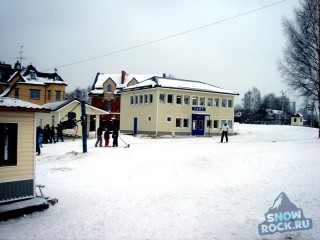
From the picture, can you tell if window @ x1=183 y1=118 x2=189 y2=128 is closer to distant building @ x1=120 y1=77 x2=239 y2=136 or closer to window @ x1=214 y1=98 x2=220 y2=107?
distant building @ x1=120 y1=77 x2=239 y2=136

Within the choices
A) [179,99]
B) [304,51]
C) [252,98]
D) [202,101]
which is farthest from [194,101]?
[252,98]

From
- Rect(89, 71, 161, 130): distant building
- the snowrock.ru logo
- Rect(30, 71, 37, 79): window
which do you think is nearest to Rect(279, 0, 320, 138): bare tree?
the snowrock.ru logo

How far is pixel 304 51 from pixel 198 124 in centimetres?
1643

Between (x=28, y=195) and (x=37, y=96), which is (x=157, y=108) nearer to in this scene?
(x=37, y=96)

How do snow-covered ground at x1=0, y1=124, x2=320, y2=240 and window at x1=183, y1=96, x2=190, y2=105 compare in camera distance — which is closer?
snow-covered ground at x1=0, y1=124, x2=320, y2=240

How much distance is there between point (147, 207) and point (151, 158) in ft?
21.7

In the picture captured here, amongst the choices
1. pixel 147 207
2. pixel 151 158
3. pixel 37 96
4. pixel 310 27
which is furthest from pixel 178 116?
pixel 147 207

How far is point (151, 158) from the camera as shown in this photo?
1522cm

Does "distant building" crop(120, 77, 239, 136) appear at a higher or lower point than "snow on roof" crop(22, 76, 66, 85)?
lower

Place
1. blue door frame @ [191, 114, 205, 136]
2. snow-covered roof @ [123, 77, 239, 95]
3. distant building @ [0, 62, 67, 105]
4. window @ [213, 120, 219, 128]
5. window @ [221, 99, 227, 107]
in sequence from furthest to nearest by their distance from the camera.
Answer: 1. distant building @ [0, 62, 67, 105]
2. window @ [221, 99, 227, 107]
3. window @ [213, 120, 219, 128]
4. blue door frame @ [191, 114, 205, 136]
5. snow-covered roof @ [123, 77, 239, 95]

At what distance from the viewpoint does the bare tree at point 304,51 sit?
26297 mm

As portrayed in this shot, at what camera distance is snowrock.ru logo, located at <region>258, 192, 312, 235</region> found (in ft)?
23.5

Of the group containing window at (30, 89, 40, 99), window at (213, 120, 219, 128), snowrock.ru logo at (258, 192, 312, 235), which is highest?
window at (30, 89, 40, 99)

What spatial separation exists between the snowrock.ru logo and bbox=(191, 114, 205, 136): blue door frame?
2984cm
